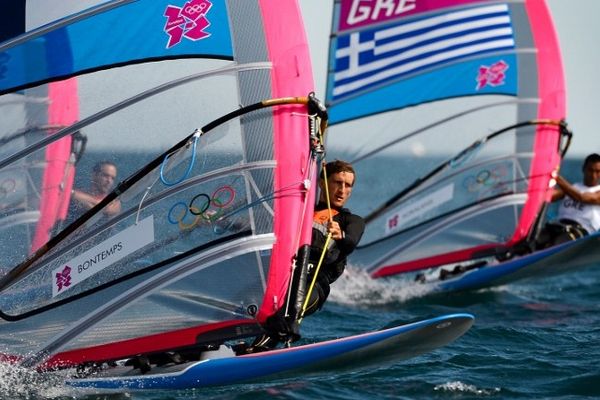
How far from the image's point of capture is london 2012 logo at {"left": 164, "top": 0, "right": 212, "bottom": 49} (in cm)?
656

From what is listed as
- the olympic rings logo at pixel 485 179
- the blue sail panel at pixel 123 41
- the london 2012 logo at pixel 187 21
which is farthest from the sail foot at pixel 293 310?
the olympic rings logo at pixel 485 179

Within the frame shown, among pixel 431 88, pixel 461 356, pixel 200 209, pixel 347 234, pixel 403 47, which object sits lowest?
pixel 461 356

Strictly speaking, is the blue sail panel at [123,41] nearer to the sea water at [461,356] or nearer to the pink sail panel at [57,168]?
the pink sail panel at [57,168]

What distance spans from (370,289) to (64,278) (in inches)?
209

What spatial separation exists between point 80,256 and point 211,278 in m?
0.70

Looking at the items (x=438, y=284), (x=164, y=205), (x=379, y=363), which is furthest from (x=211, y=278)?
(x=438, y=284)

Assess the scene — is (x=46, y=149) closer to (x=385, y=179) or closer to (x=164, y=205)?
(x=164, y=205)

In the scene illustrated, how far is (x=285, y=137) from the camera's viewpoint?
6.59 meters

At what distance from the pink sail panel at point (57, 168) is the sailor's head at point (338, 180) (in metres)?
1.44

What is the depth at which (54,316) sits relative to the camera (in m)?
6.57

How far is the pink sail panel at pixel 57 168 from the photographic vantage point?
252 inches

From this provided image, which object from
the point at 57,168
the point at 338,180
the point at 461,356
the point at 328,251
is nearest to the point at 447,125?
the point at 461,356

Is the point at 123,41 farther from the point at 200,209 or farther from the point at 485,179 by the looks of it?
the point at 485,179

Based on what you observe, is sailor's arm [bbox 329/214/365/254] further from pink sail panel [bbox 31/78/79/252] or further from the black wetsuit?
pink sail panel [bbox 31/78/79/252]
